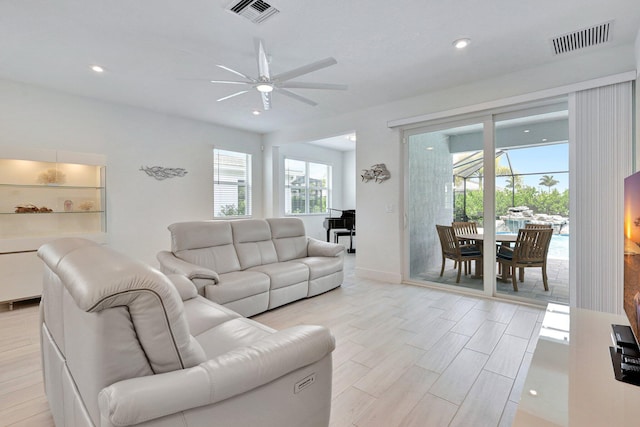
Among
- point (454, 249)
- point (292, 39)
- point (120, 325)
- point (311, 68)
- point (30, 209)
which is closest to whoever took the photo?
point (120, 325)

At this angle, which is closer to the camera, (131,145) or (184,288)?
(184,288)

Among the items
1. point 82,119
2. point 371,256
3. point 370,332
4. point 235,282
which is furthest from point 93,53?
point 371,256

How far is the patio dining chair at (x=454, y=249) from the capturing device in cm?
413

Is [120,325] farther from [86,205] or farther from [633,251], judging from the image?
[86,205]

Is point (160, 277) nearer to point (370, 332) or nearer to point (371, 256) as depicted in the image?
point (370, 332)

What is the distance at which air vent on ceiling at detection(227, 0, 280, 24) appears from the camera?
2291 millimetres

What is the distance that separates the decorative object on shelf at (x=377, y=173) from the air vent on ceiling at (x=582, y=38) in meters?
2.36

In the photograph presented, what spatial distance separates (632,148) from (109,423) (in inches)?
171

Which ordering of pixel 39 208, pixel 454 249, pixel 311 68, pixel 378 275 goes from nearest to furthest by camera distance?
pixel 311 68
pixel 39 208
pixel 454 249
pixel 378 275

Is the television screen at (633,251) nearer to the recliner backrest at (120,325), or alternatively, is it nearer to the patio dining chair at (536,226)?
the recliner backrest at (120,325)

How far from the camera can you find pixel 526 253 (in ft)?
12.4

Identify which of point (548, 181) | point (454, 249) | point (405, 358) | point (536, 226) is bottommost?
point (405, 358)

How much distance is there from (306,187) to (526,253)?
536 centimetres

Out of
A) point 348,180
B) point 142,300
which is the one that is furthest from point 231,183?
point 142,300
